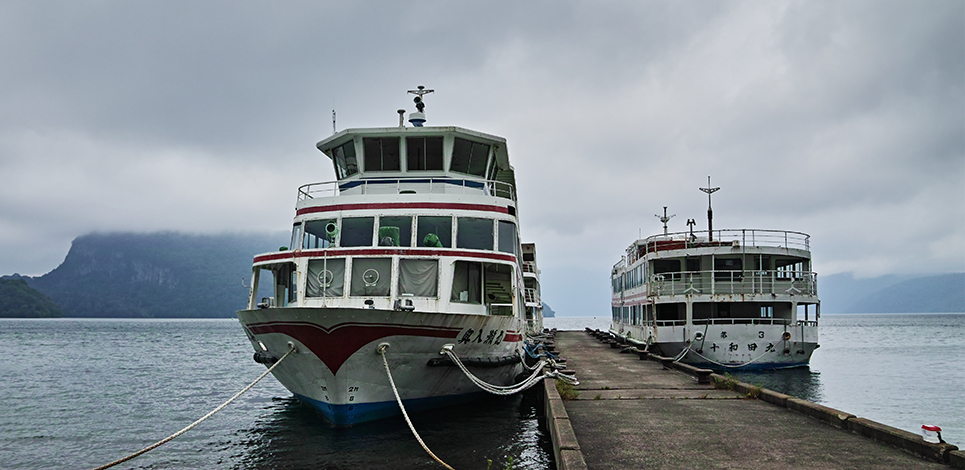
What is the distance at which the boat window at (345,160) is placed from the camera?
18.3 meters

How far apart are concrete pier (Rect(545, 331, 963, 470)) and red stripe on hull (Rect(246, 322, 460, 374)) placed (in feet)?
11.7

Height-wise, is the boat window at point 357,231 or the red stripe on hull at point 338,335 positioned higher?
the boat window at point 357,231

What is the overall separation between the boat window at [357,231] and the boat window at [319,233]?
0.30m

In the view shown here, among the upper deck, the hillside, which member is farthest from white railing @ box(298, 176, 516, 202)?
the hillside

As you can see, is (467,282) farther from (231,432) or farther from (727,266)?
(727,266)

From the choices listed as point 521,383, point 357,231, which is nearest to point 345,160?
point 357,231

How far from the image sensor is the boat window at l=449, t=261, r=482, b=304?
1555cm

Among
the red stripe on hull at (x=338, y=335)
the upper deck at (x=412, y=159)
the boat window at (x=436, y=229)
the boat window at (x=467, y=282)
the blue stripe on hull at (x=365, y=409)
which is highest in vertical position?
the upper deck at (x=412, y=159)

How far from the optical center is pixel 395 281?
47.4 feet

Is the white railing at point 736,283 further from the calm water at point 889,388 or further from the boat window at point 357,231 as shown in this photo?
the boat window at point 357,231

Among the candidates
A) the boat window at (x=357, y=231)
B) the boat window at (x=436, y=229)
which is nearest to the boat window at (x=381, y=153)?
the boat window at (x=357, y=231)

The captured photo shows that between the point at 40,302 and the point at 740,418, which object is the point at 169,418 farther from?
the point at 40,302

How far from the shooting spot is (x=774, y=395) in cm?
1252

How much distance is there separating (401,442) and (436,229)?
554 cm
